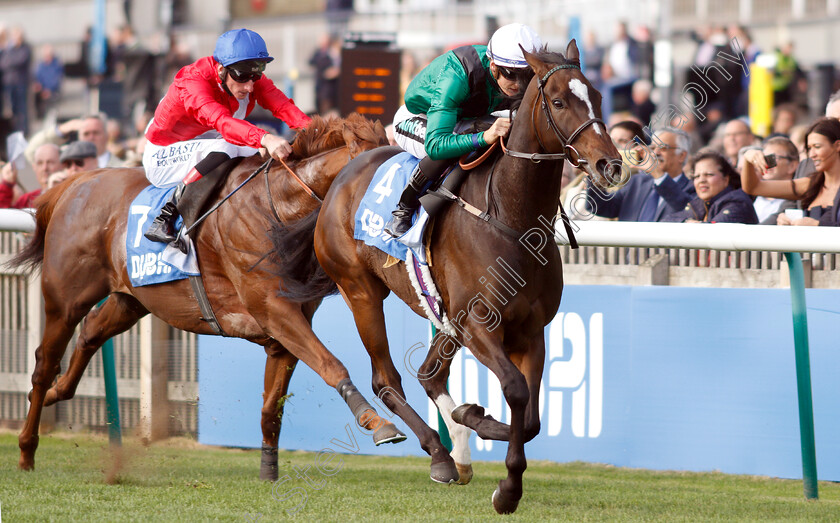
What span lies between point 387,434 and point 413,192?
1.01 metres

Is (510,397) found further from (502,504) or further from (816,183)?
→ (816,183)

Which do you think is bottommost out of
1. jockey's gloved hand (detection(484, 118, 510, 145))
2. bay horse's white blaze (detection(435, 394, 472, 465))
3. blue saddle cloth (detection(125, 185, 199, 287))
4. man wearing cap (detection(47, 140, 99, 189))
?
bay horse's white blaze (detection(435, 394, 472, 465))

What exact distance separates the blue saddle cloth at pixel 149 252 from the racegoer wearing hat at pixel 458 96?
1.28 metres

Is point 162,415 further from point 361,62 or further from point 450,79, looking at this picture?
point 361,62

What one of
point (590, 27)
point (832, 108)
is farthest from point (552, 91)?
point (590, 27)

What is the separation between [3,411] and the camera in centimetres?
739

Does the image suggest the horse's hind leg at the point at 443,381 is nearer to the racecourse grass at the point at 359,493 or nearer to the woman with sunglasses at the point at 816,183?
the racecourse grass at the point at 359,493

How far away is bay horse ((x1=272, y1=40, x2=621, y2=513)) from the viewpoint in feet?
13.4

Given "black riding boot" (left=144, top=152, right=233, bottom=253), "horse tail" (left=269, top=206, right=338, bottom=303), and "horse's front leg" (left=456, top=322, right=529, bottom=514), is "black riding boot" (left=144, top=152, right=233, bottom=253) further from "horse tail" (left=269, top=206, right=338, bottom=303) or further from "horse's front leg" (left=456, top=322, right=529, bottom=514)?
"horse's front leg" (left=456, top=322, right=529, bottom=514)

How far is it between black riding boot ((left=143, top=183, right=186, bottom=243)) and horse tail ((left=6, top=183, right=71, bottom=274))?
3.32ft

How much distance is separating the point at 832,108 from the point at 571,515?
10.7 feet

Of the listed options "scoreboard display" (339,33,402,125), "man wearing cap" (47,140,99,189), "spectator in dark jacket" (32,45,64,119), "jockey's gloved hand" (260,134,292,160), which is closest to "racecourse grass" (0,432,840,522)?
"jockey's gloved hand" (260,134,292,160)

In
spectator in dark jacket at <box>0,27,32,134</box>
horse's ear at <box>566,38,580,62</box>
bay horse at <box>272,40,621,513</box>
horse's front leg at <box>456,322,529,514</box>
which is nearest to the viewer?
bay horse at <box>272,40,621,513</box>

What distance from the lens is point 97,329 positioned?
20.1 ft
